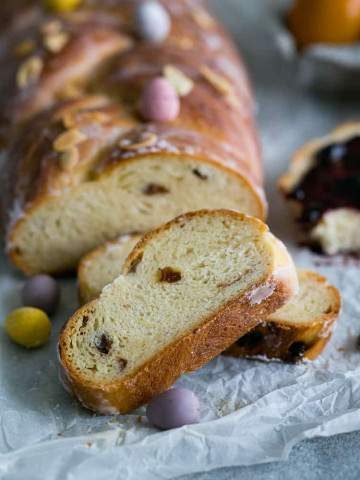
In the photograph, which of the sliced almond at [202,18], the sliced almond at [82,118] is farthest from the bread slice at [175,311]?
the sliced almond at [202,18]

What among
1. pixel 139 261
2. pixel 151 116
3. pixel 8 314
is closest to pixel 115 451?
pixel 139 261

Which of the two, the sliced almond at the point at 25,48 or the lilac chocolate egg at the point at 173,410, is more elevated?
the sliced almond at the point at 25,48

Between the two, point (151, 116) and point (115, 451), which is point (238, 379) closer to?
point (115, 451)

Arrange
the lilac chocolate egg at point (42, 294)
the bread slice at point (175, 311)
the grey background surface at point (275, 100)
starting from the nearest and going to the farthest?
the bread slice at point (175, 311), the lilac chocolate egg at point (42, 294), the grey background surface at point (275, 100)

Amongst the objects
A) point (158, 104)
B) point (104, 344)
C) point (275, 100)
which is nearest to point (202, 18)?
point (275, 100)

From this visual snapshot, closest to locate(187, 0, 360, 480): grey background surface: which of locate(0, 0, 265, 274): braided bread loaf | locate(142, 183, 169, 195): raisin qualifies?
locate(0, 0, 265, 274): braided bread loaf

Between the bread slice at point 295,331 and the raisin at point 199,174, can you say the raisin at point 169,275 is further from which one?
the raisin at point 199,174
